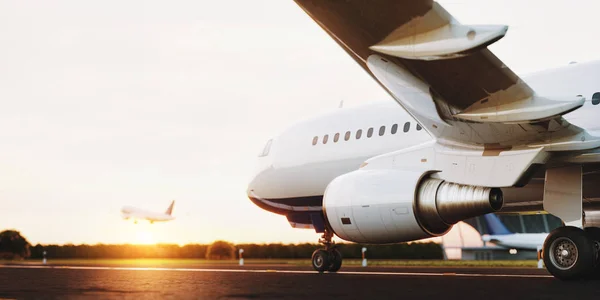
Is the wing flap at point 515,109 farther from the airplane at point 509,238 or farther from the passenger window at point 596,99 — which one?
the airplane at point 509,238

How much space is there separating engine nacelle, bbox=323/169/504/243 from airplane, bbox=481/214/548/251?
44.6m

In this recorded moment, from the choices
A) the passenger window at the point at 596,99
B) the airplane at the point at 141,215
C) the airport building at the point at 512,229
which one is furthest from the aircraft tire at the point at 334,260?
the airplane at the point at 141,215

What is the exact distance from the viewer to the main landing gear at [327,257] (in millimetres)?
15695

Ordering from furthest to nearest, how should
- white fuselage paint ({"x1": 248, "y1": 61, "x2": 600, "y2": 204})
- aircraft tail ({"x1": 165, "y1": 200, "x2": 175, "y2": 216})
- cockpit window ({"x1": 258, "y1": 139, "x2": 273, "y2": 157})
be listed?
1. aircraft tail ({"x1": 165, "y1": 200, "x2": 175, "y2": 216})
2. cockpit window ({"x1": 258, "y1": 139, "x2": 273, "y2": 157})
3. white fuselage paint ({"x1": 248, "y1": 61, "x2": 600, "y2": 204})

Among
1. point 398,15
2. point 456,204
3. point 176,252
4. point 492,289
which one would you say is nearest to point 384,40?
point 398,15

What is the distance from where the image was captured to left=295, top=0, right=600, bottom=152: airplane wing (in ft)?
25.6

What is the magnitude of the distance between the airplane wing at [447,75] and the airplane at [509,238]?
4523cm

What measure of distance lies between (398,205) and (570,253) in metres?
2.54

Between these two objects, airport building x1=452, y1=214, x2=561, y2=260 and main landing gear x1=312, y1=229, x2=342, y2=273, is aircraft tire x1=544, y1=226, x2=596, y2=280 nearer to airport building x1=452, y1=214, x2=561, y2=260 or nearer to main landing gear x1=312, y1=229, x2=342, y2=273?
main landing gear x1=312, y1=229, x2=342, y2=273

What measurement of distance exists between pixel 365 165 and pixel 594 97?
376 centimetres

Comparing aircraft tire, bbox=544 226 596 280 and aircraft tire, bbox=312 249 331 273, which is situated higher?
aircraft tire, bbox=544 226 596 280

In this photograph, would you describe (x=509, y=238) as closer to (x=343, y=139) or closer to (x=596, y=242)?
(x=343, y=139)

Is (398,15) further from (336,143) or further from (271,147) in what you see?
(271,147)

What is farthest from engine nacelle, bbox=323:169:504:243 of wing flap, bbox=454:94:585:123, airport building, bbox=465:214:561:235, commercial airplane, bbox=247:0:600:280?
airport building, bbox=465:214:561:235
